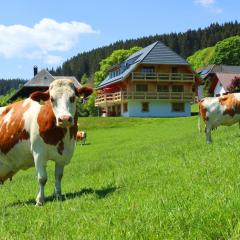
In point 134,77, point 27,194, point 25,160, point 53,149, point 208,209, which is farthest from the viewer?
point 134,77

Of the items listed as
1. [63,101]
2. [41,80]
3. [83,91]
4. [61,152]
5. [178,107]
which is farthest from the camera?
[41,80]

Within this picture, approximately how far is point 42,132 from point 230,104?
496 inches

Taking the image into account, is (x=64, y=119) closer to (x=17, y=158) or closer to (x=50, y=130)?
(x=50, y=130)

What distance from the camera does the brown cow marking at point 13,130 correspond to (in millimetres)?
10641

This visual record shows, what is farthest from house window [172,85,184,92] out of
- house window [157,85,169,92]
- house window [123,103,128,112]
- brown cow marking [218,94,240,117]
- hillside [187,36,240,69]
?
hillside [187,36,240,69]

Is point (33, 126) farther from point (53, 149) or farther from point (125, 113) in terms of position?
point (125, 113)

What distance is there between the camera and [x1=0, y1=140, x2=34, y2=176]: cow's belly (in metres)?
10.6

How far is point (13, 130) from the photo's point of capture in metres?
10.8

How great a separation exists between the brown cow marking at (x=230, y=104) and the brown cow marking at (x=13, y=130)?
11845 mm

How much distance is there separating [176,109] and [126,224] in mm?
A: 72044

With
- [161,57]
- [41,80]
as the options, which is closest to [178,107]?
[161,57]

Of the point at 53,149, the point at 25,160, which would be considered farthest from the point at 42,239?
the point at 25,160

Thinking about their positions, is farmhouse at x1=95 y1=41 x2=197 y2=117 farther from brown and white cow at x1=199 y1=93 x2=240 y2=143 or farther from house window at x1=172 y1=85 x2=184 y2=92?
brown and white cow at x1=199 y1=93 x2=240 y2=143

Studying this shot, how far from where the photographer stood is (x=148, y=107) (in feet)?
249
